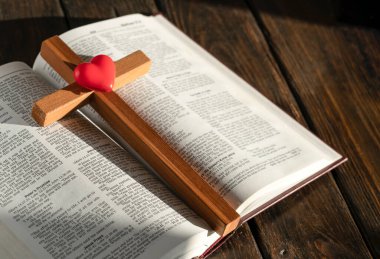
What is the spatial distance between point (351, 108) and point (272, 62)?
20 centimetres

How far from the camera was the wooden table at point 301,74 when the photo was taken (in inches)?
44.1

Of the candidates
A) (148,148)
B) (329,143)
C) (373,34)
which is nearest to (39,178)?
(148,148)

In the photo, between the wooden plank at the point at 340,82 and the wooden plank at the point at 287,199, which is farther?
the wooden plank at the point at 340,82

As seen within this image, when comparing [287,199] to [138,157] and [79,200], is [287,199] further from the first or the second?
[79,200]

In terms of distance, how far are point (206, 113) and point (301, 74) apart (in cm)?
33

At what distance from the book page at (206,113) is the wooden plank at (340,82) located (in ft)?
0.29

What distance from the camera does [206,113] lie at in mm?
1198

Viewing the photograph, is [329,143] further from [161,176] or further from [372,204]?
[161,176]

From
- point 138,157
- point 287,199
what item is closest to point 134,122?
point 138,157

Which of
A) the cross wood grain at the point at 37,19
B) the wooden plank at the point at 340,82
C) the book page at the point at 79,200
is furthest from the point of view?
the cross wood grain at the point at 37,19

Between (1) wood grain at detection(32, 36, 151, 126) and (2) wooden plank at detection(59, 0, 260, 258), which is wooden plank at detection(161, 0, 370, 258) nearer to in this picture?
(2) wooden plank at detection(59, 0, 260, 258)

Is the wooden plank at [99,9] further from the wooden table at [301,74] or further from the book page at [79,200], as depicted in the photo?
the book page at [79,200]

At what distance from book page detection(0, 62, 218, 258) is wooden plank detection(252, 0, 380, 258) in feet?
1.11

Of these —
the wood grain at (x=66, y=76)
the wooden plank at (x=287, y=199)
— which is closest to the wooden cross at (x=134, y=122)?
the wood grain at (x=66, y=76)
